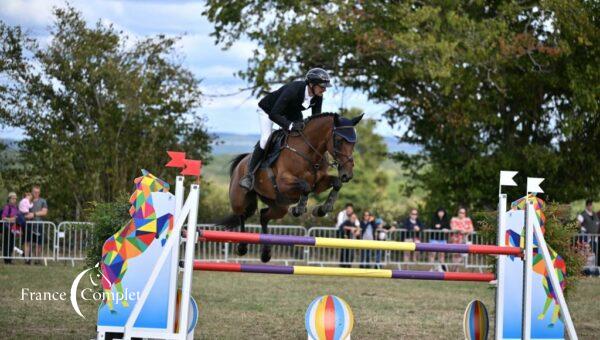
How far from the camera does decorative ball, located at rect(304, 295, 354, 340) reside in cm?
705

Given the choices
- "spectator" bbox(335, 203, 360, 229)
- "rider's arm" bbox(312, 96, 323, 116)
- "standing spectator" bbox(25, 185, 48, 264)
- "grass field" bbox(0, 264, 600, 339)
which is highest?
"rider's arm" bbox(312, 96, 323, 116)

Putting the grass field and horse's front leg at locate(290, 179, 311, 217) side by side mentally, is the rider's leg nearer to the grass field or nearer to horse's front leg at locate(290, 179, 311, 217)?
horse's front leg at locate(290, 179, 311, 217)

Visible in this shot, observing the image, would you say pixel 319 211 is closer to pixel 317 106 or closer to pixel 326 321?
pixel 317 106

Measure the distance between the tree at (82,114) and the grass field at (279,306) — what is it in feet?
17.0

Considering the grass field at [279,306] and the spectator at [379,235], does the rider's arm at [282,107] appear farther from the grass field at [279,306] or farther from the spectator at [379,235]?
the spectator at [379,235]

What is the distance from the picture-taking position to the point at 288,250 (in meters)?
19.2

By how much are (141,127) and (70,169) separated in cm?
198

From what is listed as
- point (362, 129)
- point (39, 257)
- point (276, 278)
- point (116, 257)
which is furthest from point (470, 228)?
point (362, 129)

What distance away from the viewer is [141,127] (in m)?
21.4

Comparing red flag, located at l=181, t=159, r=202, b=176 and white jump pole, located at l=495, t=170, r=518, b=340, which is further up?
red flag, located at l=181, t=159, r=202, b=176

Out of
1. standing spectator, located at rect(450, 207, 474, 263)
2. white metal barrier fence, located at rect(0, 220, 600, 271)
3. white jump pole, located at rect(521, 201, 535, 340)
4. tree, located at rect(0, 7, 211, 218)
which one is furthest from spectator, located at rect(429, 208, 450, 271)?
white jump pole, located at rect(521, 201, 535, 340)

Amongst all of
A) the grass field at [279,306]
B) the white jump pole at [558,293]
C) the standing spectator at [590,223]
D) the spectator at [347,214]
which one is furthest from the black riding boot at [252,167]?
the standing spectator at [590,223]

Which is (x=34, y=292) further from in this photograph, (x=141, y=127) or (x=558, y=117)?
(x=558, y=117)

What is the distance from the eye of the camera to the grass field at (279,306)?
28.9ft
